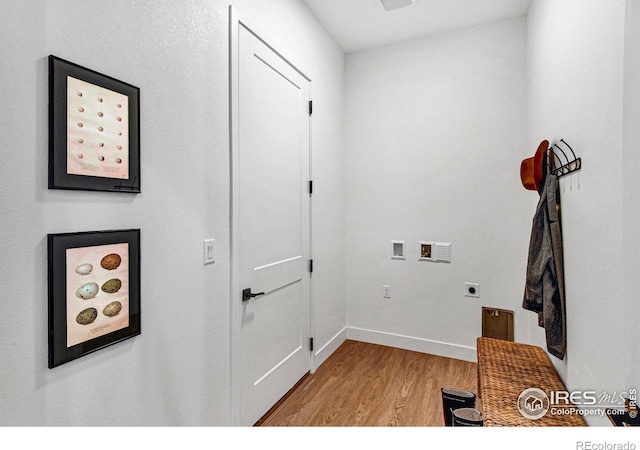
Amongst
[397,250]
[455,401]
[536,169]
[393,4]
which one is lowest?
[455,401]

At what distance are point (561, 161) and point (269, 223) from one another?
1573mm

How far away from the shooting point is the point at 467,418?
1.39 metres

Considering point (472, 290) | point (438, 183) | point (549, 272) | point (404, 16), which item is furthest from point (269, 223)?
point (404, 16)

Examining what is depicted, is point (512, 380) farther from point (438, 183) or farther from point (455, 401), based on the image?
point (438, 183)

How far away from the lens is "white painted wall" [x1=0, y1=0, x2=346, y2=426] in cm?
94

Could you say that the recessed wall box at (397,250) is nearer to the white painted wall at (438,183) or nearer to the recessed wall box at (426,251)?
the white painted wall at (438,183)

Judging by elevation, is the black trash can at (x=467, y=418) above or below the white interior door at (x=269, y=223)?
below

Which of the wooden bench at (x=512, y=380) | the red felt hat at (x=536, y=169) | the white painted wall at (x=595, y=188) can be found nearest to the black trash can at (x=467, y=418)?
the wooden bench at (x=512, y=380)

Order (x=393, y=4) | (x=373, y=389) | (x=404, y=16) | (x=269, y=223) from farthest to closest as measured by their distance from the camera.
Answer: (x=404, y=16)
(x=393, y=4)
(x=373, y=389)
(x=269, y=223)

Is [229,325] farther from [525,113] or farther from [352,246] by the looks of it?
[525,113]

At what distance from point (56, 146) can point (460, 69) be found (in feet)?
9.55

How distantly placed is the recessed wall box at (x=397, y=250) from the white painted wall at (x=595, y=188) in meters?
1.54

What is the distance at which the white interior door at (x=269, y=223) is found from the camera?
186 cm

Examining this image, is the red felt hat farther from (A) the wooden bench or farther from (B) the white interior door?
(B) the white interior door
